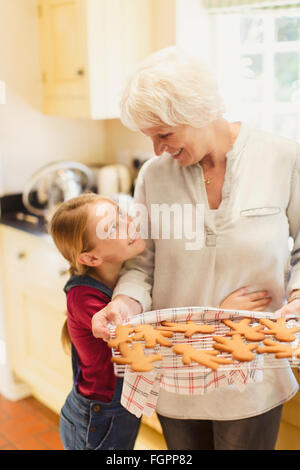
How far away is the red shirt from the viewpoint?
131 centimetres

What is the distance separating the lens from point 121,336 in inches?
44.1

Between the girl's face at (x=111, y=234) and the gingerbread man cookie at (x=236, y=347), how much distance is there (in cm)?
32

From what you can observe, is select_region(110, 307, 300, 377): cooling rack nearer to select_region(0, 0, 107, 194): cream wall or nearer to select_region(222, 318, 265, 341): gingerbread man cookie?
select_region(222, 318, 265, 341): gingerbread man cookie

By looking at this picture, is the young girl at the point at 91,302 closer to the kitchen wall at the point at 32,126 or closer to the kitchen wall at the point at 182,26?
the kitchen wall at the point at 182,26

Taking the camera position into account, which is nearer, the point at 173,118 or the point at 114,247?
the point at 173,118

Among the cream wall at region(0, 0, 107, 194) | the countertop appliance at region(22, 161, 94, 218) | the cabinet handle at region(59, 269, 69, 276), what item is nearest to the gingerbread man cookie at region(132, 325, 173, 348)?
the cabinet handle at region(59, 269, 69, 276)

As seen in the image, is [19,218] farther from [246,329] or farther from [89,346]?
[246,329]

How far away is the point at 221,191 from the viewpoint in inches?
49.1

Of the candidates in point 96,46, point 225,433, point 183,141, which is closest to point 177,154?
point 183,141

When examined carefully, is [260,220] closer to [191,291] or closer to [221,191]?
[221,191]

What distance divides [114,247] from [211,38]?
1210 millimetres

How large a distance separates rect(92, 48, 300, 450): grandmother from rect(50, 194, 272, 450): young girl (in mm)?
58

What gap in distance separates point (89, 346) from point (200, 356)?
38 cm
